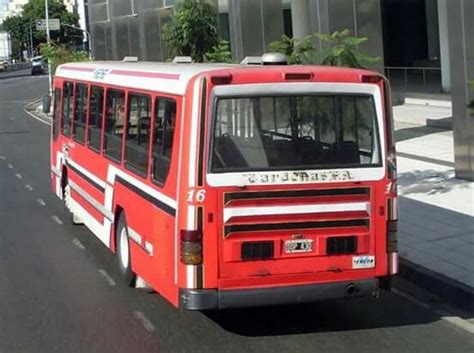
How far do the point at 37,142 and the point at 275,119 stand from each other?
2178cm

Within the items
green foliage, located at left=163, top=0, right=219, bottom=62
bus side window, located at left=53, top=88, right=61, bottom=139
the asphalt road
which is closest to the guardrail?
green foliage, located at left=163, top=0, right=219, bottom=62

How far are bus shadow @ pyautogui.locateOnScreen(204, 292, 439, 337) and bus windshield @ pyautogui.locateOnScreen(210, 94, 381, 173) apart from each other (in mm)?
1518

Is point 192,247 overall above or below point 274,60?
below

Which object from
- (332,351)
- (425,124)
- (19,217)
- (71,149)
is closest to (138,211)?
(332,351)

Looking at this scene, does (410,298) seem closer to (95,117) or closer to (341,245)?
(341,245)

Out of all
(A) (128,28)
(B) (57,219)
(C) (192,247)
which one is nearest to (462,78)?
(B) (57,219)

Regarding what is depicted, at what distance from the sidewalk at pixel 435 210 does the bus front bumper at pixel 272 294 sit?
5.32ft

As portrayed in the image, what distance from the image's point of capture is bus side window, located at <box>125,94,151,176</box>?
782 centimetres

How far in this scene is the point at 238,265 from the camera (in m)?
6.75

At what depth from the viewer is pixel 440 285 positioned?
834 cm

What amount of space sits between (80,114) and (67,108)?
1.10 metres

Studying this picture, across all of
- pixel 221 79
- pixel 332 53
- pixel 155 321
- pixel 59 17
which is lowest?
pixel 155 321

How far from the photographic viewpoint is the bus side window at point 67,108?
39.0 feet

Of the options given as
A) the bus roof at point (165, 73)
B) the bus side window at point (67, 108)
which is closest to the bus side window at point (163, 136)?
the bus roof at point (165, 73)
